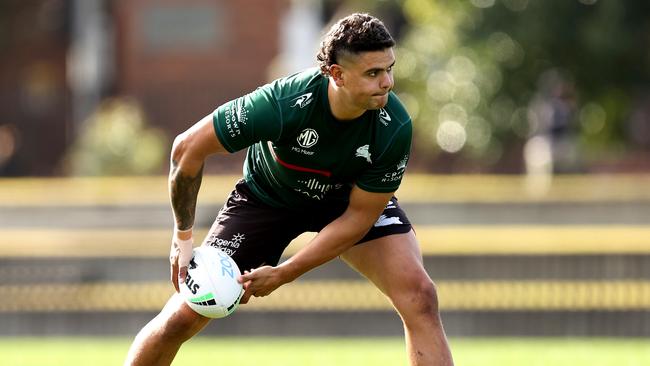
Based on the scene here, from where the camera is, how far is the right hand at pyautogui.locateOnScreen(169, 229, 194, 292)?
301 inches

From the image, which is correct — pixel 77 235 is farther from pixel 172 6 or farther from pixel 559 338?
pixel 172 6

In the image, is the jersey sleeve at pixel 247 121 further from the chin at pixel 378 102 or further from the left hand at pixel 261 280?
the left hand at pixel 261 280

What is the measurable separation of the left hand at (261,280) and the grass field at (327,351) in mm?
4104

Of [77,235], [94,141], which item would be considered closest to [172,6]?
[94,141]

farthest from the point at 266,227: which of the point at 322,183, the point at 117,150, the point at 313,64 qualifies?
the point at 313,64

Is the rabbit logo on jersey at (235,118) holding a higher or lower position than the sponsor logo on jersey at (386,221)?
higher

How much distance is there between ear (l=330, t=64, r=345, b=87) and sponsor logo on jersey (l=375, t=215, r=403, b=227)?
0.89 meters

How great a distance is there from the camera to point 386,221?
793 centimetres

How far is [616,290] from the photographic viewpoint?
1395cm

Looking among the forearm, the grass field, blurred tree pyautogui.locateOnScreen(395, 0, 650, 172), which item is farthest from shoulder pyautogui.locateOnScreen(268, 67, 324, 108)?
blurred tree pyautogui.locateOnScreen(395, 0, 650, 172)

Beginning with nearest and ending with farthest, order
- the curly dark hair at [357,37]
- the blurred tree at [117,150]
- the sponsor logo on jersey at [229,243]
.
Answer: the curly dark hair at [357,37], the sponsor logo on jersey at [229,243], the blurred tree at [117,150]

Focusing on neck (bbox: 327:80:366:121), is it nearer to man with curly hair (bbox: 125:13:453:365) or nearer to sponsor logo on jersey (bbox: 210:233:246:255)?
man with curly hair (bbox: 125:13:453:365)

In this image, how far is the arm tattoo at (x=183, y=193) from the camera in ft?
24.5

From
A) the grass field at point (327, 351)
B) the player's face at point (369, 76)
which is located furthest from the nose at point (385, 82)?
the grass field at point (327, 351)
